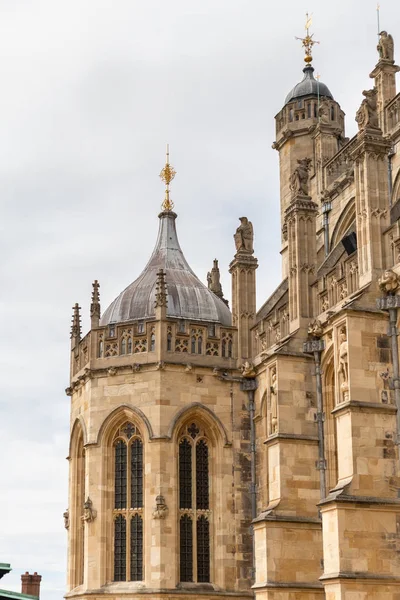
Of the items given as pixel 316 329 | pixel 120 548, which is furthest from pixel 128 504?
pixel 316 329

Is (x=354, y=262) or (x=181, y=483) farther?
(x=181, y=483)

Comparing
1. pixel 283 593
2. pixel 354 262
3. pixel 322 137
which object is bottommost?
pixel 283 593

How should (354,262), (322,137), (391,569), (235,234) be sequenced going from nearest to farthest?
(391,569) → (354,262) → (235,234) → (322,137)

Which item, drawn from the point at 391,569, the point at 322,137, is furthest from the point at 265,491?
the point at 322,137

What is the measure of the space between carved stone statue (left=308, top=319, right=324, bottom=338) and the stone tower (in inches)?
161

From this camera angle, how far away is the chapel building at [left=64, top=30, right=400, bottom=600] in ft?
73.5

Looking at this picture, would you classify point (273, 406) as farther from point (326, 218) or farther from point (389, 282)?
point (326, 218)

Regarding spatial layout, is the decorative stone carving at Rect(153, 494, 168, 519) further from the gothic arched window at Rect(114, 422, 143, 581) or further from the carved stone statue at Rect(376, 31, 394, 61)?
the carved stone statue at Rect(376, 31, 394, 61)

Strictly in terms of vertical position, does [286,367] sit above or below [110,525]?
above

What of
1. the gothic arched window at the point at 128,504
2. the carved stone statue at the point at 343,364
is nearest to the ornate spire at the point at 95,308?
the gothic arched window at the point at 128,504

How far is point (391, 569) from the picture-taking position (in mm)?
21781

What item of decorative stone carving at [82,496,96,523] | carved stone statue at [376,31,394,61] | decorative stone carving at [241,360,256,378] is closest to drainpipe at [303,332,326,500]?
decorative stone carving at [241,360,256,378]

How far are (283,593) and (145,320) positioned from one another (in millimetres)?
8410

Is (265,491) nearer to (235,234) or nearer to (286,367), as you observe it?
(286,367)
